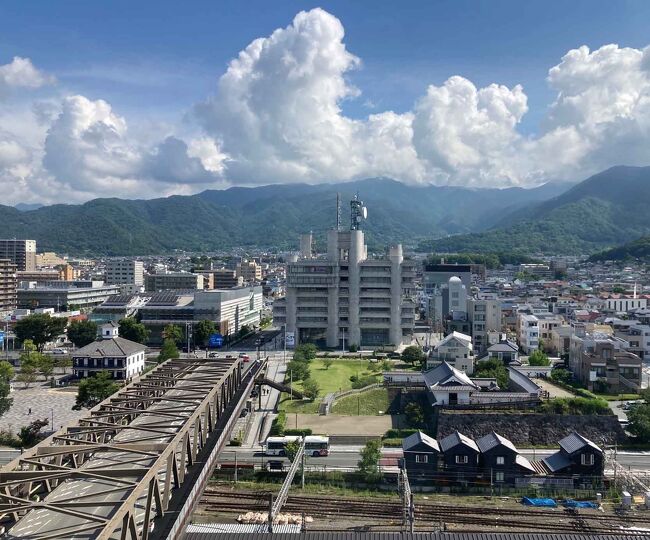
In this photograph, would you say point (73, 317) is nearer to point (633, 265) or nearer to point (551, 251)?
point (633, 265)

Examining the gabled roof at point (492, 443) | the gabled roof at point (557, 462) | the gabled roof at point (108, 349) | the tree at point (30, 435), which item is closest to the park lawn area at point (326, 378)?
the gabled roof at point (492, 443)

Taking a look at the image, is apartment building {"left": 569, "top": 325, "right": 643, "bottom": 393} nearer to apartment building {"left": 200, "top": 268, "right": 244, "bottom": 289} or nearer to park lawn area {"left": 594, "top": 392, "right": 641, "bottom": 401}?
park lawn area {"left": 594, "top": 392, "right": 641, "bottom": 401}

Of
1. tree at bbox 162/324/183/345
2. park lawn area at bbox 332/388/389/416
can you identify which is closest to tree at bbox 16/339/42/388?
tree at bbox 162/324/183/345

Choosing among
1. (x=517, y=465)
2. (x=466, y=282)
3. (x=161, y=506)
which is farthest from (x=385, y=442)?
(x=466, y=282)

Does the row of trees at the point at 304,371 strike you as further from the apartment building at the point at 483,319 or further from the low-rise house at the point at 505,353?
the apartment building at the point at 483,319

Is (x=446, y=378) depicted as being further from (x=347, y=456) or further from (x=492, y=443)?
(x=347, y=456)

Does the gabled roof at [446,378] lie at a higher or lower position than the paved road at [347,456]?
higher
